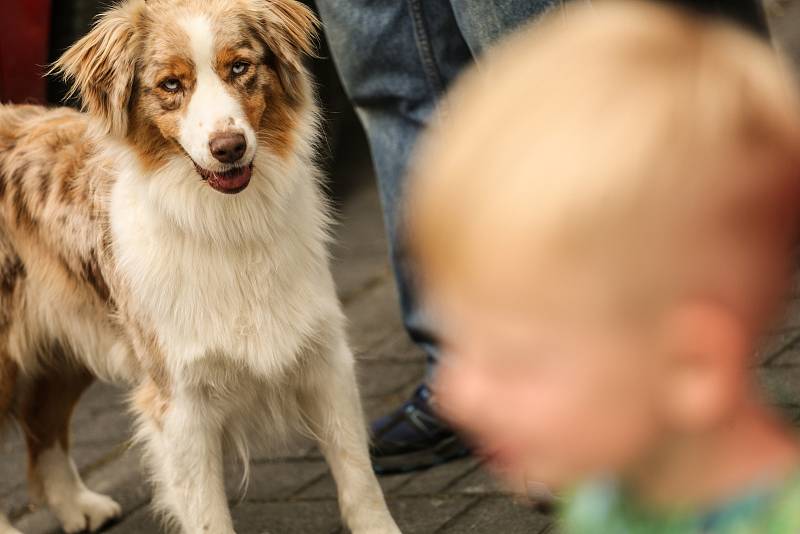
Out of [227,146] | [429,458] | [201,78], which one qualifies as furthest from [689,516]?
[429,458]

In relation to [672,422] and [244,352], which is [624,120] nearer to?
[672,422]

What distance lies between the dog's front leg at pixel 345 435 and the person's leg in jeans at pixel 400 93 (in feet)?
1.54

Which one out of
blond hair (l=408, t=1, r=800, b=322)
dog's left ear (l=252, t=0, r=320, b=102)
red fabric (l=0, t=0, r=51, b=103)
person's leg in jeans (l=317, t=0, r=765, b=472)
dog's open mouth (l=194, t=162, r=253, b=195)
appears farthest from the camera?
red fabric (l=0, t=0, r=51, b=103)

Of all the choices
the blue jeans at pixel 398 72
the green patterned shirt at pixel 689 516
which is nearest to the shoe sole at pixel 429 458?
the blue jeans at pixel 398 72

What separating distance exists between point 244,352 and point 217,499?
0.41m

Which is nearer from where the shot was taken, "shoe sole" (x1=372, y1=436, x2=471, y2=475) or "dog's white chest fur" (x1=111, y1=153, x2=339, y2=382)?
"dog's white chest fur" (x1=111, y1=153, x2=339, y2=382)

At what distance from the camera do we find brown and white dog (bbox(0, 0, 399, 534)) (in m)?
3.23

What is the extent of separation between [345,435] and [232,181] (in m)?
0.75

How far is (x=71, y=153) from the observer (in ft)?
11.9

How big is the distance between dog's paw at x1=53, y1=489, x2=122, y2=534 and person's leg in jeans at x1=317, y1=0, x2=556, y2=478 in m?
0.84

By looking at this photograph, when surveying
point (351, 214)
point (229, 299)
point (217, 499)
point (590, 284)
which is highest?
point (590, 284)

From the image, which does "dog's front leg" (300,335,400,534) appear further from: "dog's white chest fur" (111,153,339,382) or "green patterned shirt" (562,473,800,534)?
"green patterned shirt" (562,473,800,534)

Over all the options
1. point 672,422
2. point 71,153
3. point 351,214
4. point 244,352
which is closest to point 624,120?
point 672,422

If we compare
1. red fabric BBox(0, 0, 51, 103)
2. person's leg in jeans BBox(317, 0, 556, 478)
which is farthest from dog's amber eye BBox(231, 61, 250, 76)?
red fabric BBox(0, 0, 51, 103)
